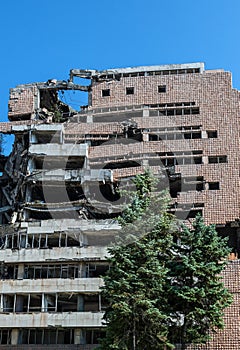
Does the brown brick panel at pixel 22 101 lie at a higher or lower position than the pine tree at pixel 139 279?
higher

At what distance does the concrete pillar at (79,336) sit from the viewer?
1260 inches

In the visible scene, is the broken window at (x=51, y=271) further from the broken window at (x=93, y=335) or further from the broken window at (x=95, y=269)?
the broken window at (x=93, y=335)

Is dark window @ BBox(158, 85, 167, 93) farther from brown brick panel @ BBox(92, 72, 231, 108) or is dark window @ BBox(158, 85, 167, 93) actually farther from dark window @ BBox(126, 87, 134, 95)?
dark window @ BBox(126, 87, 134, 95)

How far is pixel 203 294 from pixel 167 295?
161 cm

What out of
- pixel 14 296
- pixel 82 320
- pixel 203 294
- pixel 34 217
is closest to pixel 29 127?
pixel 34 217

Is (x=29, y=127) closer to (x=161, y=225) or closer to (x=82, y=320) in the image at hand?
(x=82, y=320)

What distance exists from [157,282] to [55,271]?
39.6ft

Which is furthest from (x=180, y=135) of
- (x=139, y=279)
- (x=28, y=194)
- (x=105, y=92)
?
(x=139, y=279)

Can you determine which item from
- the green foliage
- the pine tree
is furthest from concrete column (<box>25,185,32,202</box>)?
the pine tree

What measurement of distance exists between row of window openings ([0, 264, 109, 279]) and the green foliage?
8.94m

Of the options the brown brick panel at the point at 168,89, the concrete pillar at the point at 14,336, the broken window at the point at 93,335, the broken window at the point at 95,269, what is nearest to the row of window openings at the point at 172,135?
the brown brick panel at the point at 168,89

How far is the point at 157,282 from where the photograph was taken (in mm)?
23938

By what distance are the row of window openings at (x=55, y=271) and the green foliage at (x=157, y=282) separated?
8941 mm

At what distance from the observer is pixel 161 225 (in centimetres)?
2489
